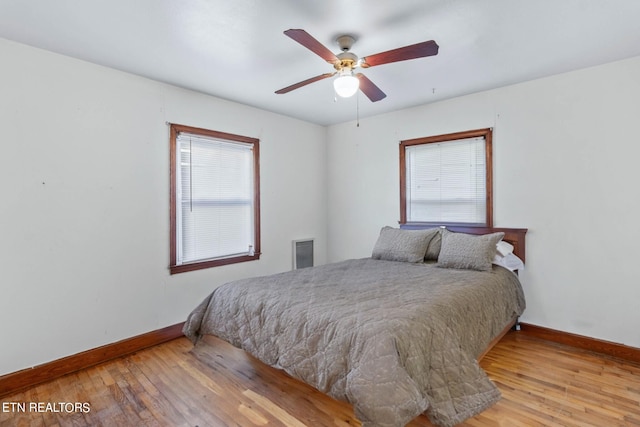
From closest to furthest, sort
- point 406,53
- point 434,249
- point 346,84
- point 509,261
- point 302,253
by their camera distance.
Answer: point 406,53 → point 346,84 → point 509,261 → point 434,249 → point 302,253

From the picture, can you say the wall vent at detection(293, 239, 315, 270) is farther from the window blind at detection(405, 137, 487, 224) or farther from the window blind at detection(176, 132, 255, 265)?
the window blind at detection(405, 137, 487, 224)

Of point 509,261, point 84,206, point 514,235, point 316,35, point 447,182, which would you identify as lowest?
point 509,261

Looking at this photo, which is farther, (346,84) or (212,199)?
(212,199)

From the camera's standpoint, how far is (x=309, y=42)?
1.85m

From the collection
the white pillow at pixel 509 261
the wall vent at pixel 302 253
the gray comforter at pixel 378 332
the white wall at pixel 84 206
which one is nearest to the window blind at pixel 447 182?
the white pillow at pixel 509 261

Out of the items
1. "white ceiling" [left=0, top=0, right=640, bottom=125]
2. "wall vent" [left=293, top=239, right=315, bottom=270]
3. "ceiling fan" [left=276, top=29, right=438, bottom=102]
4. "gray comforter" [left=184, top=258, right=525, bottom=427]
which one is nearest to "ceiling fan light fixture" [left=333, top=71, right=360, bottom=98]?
"ceiling fan" [left=276, top=29, right=438, bottom=102]

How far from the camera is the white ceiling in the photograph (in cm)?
193

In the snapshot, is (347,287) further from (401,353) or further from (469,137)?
(469,137)

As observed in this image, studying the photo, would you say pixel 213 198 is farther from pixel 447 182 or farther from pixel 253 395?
pixel 447 182

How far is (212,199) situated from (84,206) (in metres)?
1.16

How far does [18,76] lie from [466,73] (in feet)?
11.7

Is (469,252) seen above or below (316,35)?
below

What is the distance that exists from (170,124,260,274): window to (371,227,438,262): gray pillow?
1.50 meters

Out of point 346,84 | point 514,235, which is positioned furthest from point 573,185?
point 346,84
